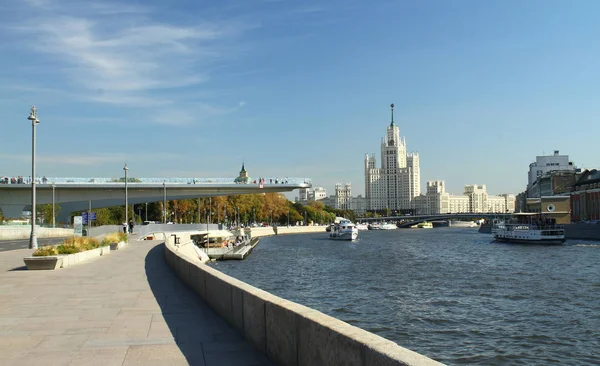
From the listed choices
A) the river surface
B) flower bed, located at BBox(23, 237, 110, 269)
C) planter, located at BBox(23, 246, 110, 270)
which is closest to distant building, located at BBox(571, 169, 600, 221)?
the river surface

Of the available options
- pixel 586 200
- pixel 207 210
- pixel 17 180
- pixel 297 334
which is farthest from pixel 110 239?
pixel 586 200

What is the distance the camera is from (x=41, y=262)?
77.8 feet

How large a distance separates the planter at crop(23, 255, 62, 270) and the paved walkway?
3.36 m

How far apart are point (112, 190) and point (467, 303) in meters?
77.2

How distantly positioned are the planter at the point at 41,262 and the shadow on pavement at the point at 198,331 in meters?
8.05

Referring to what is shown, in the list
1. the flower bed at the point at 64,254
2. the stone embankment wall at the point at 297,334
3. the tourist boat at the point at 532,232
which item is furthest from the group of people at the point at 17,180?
the stone embankment wall at the point at 297,334

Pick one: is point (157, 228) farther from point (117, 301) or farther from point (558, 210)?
point (558, 210)

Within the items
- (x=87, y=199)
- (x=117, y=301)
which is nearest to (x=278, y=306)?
(x=117, y=301)

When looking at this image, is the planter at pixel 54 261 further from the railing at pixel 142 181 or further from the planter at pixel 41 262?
the railing at pixel 142 181

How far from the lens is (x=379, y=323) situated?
22969 mm

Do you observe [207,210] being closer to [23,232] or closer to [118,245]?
[23,232]

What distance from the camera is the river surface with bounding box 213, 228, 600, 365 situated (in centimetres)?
1889

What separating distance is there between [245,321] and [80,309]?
18.2ft

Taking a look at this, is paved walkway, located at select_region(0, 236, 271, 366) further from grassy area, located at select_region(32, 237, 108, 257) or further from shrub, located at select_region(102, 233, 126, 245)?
shrub, located at select_region(102, 233, 126, 245)
